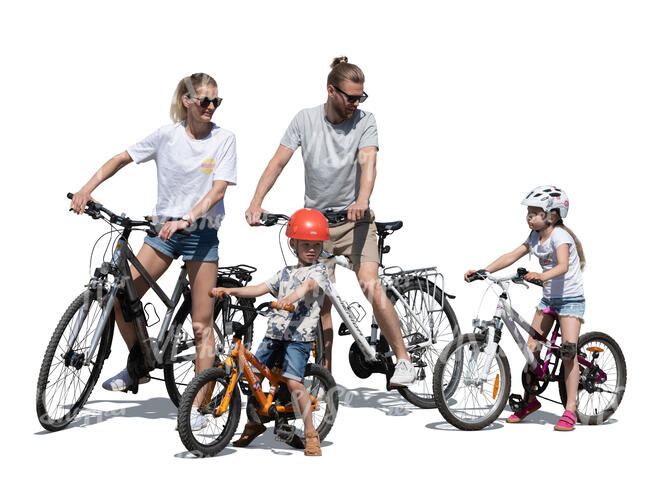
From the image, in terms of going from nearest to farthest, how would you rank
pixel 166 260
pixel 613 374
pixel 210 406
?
pixel 210 406 → pixel 166 260 → pixel 613 374

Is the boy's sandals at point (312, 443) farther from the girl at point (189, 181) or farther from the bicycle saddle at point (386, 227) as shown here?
the bicycle saddle at point (386, 227)

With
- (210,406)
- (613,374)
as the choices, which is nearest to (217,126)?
(210,406)

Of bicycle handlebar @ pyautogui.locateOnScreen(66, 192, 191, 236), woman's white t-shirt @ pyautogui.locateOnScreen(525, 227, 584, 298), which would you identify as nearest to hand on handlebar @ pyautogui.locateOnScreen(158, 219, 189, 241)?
bicycle handlebar @ pyautogui.locateOnScreen(66, 192, 191, 236)

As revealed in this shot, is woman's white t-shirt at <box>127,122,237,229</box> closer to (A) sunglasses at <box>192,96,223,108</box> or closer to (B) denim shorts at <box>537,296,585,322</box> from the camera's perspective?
(A) sunglasses at <box>192,96,223,108</box>

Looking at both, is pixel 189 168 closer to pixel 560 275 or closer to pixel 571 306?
pixel 560 275

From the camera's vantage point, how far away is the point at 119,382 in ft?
30.3

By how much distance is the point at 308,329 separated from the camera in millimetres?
8398

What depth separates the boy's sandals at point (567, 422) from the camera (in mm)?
9227

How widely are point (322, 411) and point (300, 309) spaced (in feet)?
2.74

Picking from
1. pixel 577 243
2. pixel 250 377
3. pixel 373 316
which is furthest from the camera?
pixel 373 316

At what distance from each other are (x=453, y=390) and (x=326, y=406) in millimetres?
1621

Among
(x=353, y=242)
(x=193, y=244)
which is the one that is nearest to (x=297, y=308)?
(x=193, y=244)

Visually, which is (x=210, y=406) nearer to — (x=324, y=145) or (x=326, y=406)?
(x=326, y=406)

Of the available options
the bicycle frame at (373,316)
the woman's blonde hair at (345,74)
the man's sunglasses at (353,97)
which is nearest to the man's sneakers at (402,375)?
the bicycle frame at (373,316)
